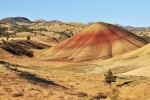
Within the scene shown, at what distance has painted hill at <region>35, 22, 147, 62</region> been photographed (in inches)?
3706

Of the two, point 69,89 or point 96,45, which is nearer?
point 69,89

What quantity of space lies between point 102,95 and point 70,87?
461 centimetres

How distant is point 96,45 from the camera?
3903 inches

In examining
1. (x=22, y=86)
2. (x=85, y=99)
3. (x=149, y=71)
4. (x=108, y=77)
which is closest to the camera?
(x=85, y=99)


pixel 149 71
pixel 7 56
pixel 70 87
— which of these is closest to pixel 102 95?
pixel 70 87

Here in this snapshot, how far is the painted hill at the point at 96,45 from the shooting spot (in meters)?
94.1

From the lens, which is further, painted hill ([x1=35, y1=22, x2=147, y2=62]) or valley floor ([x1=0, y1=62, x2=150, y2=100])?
painted hill ([x1=35, y1=22, x2=147, y2=62])

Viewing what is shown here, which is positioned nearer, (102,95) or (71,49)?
(102,95)

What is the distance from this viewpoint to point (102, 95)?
123 ft

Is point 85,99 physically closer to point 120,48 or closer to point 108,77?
point 108,77

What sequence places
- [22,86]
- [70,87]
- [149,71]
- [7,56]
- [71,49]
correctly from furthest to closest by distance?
1. [71,49]
2. [7,56]
3. [149,71]
4. [70,87]
5. [22,86]

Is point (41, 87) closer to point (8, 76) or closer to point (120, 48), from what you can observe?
point (8, 76)

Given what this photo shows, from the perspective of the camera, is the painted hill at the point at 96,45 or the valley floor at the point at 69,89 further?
the painted hill at the point at 96,45

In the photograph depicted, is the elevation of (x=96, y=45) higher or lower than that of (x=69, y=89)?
higher
